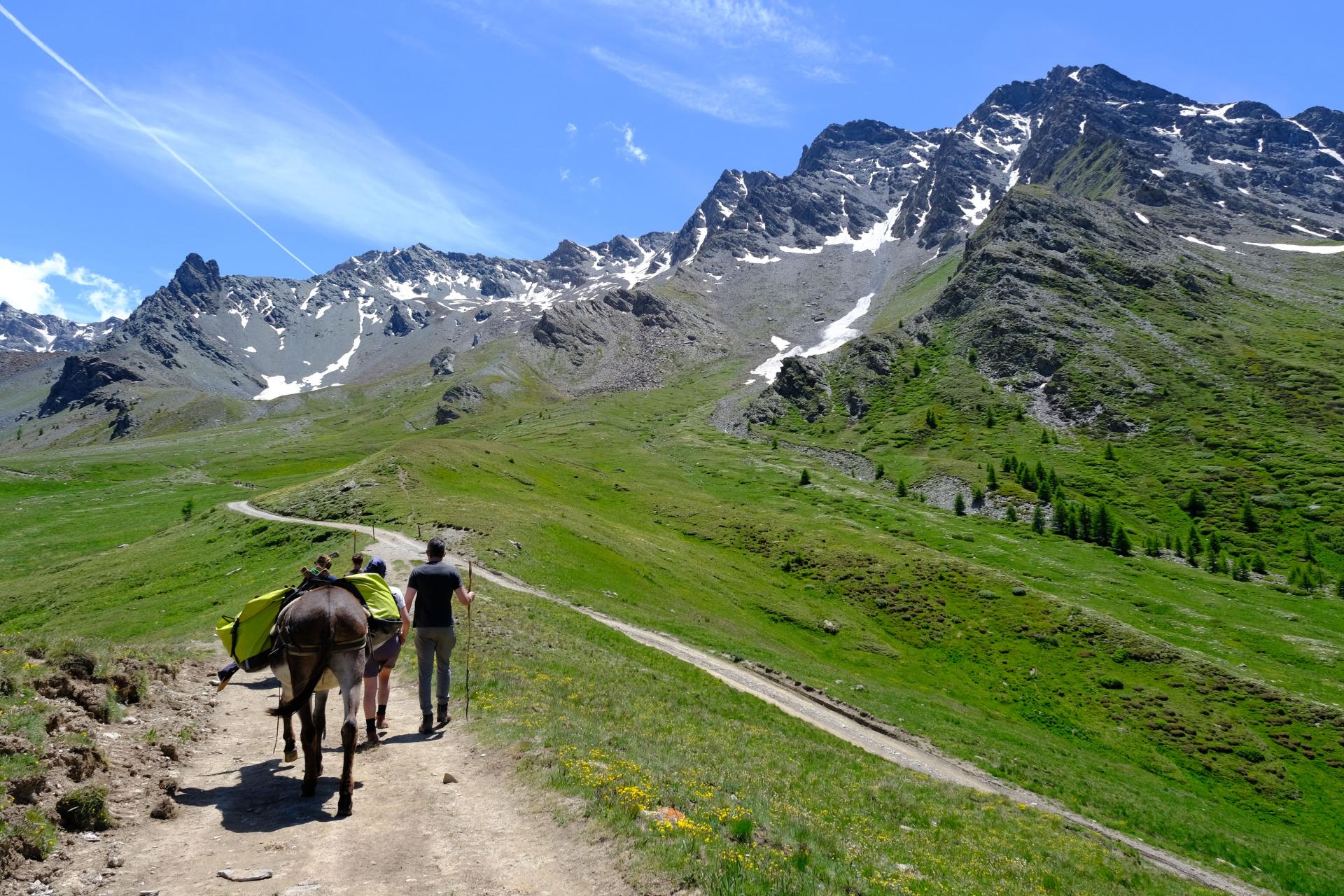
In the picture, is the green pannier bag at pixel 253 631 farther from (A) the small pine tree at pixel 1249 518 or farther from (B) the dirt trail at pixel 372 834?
(A) the small pine tree at pixel 1249 518

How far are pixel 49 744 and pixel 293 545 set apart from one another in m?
43.9

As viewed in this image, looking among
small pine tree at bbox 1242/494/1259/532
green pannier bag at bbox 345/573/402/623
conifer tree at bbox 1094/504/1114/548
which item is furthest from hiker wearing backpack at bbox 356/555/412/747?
small pine tree at bbox 1242/494/1259/532

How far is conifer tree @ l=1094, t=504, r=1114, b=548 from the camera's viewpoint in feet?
336

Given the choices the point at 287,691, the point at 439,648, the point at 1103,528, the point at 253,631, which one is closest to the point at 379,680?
the point at 439,648

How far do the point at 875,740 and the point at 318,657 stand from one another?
26955 millimetres

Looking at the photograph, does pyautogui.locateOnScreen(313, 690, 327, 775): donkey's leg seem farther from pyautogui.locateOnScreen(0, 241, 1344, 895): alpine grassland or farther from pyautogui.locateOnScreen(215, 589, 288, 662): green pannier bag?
pyautogui.locateOnScreen(0, 241, 1344, 895): alpine grassland

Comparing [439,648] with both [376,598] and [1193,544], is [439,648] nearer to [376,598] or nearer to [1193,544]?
[376,598]

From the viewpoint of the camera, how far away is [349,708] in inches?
438

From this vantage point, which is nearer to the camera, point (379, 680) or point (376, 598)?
point (376, 598)

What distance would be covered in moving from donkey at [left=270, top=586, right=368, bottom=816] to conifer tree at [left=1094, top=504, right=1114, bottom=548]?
11734 cm

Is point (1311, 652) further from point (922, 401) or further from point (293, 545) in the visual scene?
point (922, 401)

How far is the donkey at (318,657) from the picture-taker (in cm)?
1115

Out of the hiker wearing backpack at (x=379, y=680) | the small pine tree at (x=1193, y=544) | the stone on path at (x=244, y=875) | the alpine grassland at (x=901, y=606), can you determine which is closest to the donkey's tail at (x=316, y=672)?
the hiker wearing backpack at (x=379, y=680)

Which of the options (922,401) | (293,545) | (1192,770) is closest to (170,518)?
(293,545)
